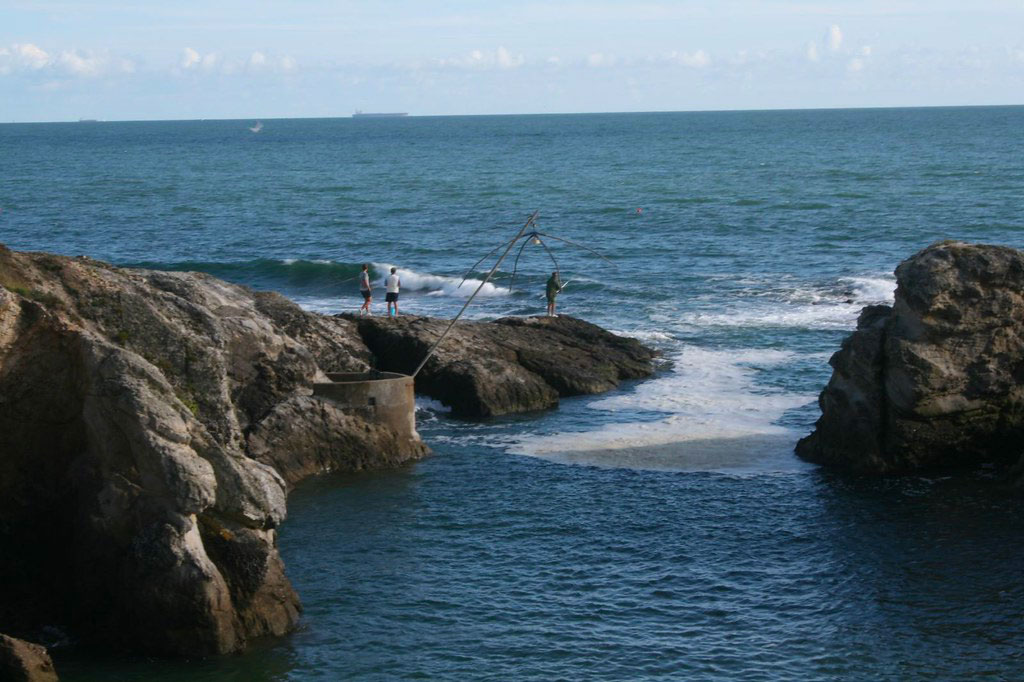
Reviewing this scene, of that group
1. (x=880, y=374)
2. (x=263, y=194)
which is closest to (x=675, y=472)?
(x=880, y=374)

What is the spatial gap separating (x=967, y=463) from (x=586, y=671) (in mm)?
11262

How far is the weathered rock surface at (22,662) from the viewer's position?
14.8m

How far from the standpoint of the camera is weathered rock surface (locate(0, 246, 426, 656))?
53.4 feet

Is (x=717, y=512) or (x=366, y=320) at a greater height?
(x=366, y=320)

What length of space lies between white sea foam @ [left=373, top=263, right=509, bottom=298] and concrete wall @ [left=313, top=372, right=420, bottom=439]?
21.9 metres

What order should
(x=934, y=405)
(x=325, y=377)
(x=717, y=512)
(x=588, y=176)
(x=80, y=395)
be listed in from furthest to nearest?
1. (x=588, y=176)
2. (x=325, y=377)
3. (x=934, y=405)
4. (x=717, y=512)
5. (x=80, y=395)

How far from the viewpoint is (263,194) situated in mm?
90625

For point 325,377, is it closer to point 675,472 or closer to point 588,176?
point 675,472

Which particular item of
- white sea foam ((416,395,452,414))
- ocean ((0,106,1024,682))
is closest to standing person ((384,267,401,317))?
ocean ((0,106,1024,682))

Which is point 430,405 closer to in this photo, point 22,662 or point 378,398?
point 378,398

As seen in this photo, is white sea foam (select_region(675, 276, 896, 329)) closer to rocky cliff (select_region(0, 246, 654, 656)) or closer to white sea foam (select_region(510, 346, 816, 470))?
white sea foam (select_region(510, 346, 816, 470))

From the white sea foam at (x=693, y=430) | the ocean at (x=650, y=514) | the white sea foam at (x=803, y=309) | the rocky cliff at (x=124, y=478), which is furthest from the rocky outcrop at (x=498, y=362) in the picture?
the rocky cliff at (x=124, y=478)

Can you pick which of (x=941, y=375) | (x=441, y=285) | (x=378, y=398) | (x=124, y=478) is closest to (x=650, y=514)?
(x=378, y=398)

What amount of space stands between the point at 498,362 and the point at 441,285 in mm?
19467
